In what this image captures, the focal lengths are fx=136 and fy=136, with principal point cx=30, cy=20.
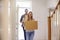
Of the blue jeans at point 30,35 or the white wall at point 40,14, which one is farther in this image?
the white wall at point 40,14

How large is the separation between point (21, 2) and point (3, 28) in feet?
19.5

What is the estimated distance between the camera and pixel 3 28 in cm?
69

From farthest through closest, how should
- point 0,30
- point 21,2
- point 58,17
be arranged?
1. point 21,2
2. point 58,17
3. point 0,30

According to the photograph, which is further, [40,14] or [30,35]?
[40,14]

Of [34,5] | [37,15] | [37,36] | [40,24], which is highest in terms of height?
[34,5]

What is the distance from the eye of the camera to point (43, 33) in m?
6.62

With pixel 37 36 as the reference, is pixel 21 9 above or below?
above

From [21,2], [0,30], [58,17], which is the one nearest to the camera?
[0,30]

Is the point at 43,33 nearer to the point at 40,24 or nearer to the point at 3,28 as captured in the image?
the point at 40,24

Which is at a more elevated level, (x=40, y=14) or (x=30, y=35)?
(x=40, y=14)

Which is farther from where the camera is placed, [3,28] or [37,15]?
[37,15]

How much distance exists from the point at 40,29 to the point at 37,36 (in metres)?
0.38

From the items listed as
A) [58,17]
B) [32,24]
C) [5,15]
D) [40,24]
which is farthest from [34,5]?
[5,15]

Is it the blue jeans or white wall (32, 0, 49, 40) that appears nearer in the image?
the blue jeans
